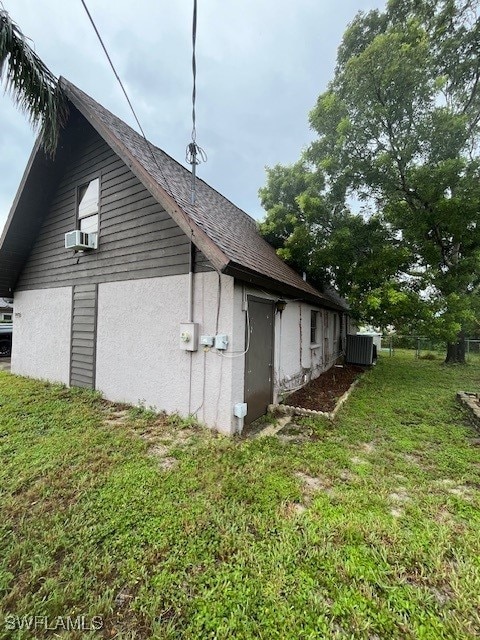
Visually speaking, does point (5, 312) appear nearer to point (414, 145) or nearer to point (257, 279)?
point (257, 279)

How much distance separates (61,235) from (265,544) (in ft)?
26.3

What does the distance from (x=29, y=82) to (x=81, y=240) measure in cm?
277

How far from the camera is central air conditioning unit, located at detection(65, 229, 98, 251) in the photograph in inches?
246

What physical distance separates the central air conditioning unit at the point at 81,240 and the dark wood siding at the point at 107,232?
0.14 metres

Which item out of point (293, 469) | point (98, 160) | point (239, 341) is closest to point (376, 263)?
point (239, 341)

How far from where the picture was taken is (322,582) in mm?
2025

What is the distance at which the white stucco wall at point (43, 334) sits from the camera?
718cm

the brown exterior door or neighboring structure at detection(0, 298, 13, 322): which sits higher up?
neighboring structure at detection(0, 298, 13, 322)

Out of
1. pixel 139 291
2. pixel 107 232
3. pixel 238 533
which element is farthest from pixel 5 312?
pixel 238 533

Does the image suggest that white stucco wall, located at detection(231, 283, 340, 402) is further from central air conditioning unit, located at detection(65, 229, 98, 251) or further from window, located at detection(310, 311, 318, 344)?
central air conditioning unit, located at detection(65, 229, 98, 251)

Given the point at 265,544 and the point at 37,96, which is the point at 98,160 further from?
the point at 265,544

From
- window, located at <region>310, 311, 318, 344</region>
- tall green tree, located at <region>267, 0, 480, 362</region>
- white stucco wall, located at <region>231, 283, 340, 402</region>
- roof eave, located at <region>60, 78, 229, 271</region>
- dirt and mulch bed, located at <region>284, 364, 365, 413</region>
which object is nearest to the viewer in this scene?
roof eave, located at <region>60, 78, 229, 271</region>

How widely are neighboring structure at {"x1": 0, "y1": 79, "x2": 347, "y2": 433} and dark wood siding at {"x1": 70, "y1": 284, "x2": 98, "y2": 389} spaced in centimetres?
4

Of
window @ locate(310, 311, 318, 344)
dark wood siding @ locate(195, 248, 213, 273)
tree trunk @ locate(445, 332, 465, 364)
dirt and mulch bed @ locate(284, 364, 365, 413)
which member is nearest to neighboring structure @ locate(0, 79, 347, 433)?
dark wood siding @ locate(195, 248, 213, 273)
